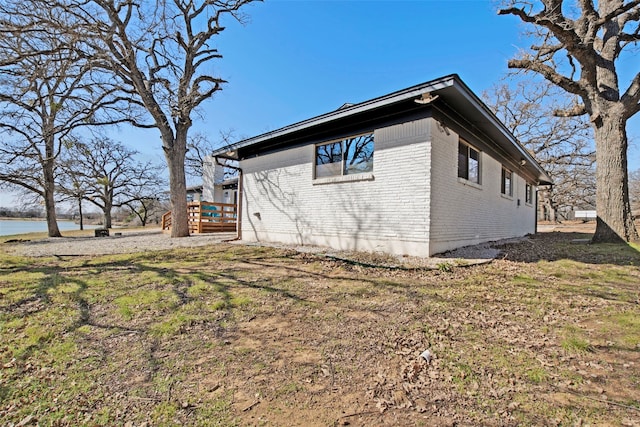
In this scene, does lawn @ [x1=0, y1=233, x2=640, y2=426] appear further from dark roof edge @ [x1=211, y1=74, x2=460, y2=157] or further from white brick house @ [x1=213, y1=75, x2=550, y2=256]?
dark roof edge @ [x1=211, y1=74, x2=460, y2=157]

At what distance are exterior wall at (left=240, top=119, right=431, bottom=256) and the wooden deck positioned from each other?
4.98 meters

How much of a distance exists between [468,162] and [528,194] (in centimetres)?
965

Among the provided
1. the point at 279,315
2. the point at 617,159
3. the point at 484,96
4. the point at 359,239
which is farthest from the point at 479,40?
the point at 484,96

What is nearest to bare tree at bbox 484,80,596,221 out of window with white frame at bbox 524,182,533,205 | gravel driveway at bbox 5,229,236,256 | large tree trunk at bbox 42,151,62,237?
window with white frame at bbox 524,182,533,205

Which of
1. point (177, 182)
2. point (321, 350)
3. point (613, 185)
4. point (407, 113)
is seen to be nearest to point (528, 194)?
point (613, 185)

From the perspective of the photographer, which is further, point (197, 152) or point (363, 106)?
point (197, 152)

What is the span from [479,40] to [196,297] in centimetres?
1184

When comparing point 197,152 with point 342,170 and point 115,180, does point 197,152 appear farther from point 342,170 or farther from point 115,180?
point 342,170

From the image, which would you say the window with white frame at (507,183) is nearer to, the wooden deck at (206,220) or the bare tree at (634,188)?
the wooden deck at (206,220)

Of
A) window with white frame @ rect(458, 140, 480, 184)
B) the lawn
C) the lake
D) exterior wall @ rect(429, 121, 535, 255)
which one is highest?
window with white frame @ rect(458, 140, 480, 184)

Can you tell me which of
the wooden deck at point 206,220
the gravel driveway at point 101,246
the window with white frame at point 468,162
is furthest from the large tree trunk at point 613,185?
the wooden deck at point 206,220

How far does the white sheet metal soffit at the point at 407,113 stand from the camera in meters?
5.54

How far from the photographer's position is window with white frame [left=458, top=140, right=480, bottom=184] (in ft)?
24.2

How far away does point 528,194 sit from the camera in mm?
14711
